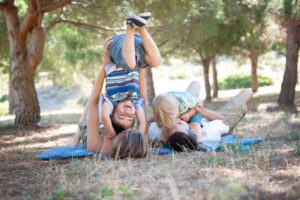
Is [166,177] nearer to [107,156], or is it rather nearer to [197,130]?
[107,156]

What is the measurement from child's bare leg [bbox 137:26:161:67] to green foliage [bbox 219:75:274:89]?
70.7 feet

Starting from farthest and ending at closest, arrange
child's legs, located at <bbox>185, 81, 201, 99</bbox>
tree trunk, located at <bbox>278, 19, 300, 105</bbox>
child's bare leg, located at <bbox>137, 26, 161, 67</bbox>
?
1. tree trunk, located at <bbox>278, 19, 300, 105</bbox>
2. child's legs, located at <bbox>185, 81, 201, 99</bbox>
3. child's bare leg, located at <bbox>137, 26, 161, 67</bbox>

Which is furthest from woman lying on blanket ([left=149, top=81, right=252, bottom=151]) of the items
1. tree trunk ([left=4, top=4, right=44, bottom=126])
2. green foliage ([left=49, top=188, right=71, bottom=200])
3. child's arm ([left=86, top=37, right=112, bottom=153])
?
tree trunk ([left=4, top=4, right=44, bottom=126])

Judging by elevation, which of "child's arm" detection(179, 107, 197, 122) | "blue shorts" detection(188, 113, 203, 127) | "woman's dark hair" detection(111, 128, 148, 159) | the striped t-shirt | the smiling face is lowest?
"woman's dark hair" detection(111, 128, 148, 159)

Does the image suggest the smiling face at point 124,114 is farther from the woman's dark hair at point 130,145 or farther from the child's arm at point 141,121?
the woman's dark hair at point 130,145

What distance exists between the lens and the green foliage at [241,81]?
84.8ft

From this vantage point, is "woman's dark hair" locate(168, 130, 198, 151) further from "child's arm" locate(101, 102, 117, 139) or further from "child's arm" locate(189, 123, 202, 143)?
"child's arm" locate(101, 102, 117, 139)

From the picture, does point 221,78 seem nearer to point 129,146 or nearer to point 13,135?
point 13,135

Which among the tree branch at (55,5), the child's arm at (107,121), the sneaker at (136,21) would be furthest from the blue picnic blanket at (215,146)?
the tree branch at (55,5)

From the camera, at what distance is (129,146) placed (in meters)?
4.30

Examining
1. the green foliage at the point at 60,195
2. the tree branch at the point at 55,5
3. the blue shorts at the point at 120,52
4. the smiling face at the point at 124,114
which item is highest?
the tree branch at the point at 55,5

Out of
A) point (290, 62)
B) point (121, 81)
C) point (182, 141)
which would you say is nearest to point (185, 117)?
point (182, 141)

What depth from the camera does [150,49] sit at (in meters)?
4.60

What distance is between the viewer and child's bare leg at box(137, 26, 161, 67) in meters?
4.48
